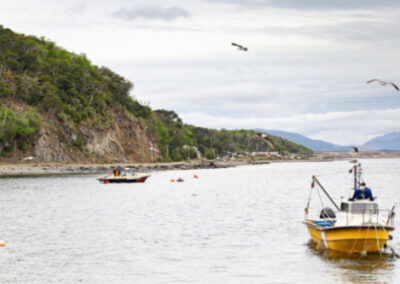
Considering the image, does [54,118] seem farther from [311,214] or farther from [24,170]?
[311,214]

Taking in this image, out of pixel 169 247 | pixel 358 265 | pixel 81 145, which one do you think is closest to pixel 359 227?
pixel 358 265

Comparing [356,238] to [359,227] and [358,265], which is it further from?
[358,265]

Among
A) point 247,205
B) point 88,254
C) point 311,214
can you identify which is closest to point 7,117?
point 247,205

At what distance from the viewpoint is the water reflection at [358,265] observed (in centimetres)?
3197

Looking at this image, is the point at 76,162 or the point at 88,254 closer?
the point at 88,254

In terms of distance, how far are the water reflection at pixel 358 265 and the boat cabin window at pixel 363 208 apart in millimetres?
2482

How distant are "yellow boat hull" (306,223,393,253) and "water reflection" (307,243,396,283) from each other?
382 millimetres

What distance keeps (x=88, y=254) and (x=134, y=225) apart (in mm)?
15516

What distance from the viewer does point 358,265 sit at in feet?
114

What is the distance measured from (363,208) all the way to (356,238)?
1.68 meters

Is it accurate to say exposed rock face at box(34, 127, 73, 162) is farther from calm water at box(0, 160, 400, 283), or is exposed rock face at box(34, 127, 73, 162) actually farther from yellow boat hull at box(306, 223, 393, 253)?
yellow boat hull at box(306, 223, 393, 253)

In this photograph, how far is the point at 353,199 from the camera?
122ft

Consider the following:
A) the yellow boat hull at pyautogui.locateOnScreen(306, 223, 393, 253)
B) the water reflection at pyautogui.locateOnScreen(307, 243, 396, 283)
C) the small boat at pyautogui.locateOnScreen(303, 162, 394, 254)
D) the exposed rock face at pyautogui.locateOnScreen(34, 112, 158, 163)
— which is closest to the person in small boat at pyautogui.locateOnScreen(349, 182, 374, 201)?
the small boat at pyautogui.locateOnScreen(303, 162, 394, 254)

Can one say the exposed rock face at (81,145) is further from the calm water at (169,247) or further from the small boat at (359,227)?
the small boat at (359,227)
